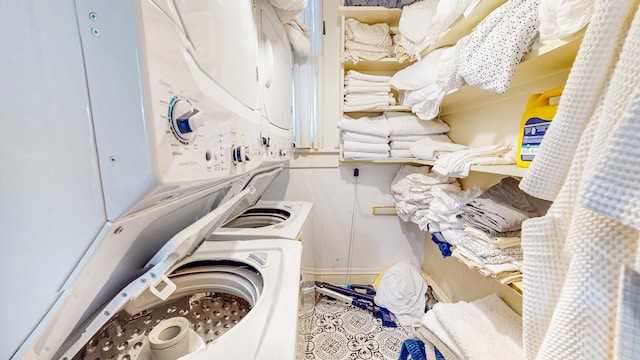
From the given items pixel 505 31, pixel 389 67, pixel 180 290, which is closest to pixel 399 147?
pixel 389 67

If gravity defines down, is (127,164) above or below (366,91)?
below

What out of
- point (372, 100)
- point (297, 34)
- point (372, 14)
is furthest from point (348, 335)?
point (372, 14)

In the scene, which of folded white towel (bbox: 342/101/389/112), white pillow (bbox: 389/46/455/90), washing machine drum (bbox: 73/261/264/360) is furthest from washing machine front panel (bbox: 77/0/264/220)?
folded white towel (bbox: 342/101/389/112)

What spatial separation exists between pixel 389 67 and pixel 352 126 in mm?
691

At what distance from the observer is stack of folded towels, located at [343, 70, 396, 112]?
2.16 m

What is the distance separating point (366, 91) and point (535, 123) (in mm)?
1410

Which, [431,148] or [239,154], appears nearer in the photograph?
[239,154]

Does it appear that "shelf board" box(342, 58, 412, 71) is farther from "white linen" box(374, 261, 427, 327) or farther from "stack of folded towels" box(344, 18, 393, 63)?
"white linen" box(374, 261, 427, 327)

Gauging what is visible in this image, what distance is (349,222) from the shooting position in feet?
8.67

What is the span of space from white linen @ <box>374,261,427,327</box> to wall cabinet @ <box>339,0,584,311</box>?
0.22 meters

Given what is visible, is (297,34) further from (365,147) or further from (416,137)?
(416,137)

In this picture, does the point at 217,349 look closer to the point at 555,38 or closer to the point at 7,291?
the point at 7,291

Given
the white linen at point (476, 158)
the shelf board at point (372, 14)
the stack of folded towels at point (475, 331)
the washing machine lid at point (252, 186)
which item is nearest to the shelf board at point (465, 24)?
the shelf board at point (372, 14)

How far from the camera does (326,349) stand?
1851mm
